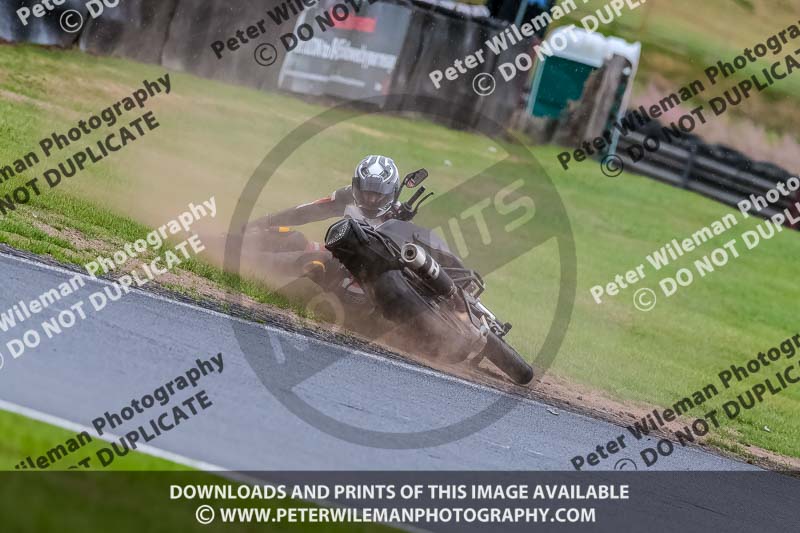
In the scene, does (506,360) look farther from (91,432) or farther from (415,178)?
(91,432)

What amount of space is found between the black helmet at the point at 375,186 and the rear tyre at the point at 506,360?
154cm

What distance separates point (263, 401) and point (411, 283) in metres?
2.85

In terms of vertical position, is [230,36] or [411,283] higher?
[230,36]

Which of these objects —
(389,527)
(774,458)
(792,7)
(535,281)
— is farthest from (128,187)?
(792,7)

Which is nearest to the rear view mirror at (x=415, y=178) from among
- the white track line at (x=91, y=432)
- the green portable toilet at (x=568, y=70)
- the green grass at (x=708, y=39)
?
the white track line at (x=91, y=432)

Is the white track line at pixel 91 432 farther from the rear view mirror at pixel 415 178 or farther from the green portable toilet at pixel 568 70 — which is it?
the green portable toilet at pixel 568 70

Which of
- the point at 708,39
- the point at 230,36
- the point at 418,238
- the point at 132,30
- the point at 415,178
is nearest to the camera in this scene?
the point at 418,238

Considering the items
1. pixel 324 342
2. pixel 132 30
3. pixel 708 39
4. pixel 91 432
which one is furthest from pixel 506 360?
→ pixel 708 39

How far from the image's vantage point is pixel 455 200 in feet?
62.7

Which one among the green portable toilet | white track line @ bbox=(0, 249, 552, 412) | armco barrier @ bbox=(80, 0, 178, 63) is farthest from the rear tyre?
the green portable toilet

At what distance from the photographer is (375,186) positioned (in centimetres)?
995

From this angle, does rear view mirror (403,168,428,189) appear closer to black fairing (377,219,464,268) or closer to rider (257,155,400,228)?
rider (257,155,400,228)

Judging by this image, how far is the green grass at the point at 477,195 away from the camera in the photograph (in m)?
12.6

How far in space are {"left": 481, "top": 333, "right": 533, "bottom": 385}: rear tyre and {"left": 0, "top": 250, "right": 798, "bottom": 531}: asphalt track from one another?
1.20 ft
